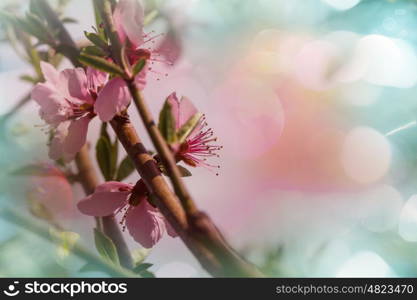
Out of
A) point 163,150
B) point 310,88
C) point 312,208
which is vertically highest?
point 310,88

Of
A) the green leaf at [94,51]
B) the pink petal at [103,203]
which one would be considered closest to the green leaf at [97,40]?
the green leaf at [94,51]

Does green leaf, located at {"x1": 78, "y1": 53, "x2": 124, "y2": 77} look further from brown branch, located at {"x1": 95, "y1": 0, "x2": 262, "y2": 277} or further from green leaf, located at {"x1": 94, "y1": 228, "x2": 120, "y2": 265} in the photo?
green leaf, located at {"x1": 94, "y1": 228, "x2": 120, "y2": 265}

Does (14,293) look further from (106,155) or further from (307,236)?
(307,236)

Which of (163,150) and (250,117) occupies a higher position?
(250,117)

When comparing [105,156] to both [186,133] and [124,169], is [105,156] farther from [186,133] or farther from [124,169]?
[186,133]

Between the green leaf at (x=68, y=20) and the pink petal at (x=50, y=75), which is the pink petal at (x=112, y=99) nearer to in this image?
the pink petal at (x=50, y=75)

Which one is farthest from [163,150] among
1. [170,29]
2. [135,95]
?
[170,29]
